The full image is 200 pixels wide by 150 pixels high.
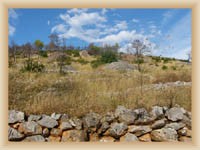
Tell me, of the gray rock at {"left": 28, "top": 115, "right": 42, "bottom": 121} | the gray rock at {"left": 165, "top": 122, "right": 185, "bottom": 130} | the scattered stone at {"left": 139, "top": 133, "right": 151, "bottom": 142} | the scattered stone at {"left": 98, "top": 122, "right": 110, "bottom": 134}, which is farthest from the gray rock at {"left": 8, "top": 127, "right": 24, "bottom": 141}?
the gray rock at {"left": 165, "top": 122, "right": 185, "bottom": 130}

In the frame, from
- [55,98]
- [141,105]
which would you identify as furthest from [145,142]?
[55,98]

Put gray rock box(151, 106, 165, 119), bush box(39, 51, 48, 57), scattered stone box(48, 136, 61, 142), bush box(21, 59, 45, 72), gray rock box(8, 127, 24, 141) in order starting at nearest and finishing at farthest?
1. gray rock box(8, 127, 24, 141)
2. scattered stone box(48, 136, 61, 142)
3. gray rock box(151, 106, 165, 119)
4. bush box(39, 51, 48, 57)
5. bush box(21, 59, 45, 72)

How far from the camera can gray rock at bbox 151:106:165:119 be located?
3.93 m

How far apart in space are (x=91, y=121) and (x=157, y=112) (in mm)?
777

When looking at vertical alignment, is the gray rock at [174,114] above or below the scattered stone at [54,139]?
above

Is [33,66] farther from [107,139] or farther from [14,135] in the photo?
[107,139]

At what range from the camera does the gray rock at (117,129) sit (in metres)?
3.83

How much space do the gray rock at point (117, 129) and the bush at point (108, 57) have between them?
3.22 ft

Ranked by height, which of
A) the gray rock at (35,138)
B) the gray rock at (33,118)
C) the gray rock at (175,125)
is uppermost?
the gray rock at (33,118)

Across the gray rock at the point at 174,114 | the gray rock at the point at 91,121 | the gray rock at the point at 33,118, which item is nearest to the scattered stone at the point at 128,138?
the gray rock at the point at 91,121

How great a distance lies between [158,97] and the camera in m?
4.10

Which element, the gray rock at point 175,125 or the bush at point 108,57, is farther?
the bush at point 108,57

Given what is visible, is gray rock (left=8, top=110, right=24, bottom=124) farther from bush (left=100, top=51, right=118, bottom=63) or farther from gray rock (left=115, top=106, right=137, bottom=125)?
bush (left=100, top=51, right=118, bottom=63)

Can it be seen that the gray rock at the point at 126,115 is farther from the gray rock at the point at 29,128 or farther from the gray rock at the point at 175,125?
the gray rock at the point at 29,128
